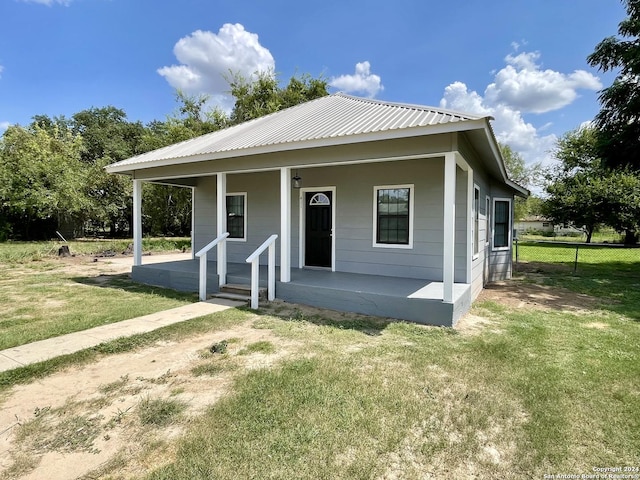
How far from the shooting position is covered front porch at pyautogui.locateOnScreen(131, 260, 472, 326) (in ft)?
16.4

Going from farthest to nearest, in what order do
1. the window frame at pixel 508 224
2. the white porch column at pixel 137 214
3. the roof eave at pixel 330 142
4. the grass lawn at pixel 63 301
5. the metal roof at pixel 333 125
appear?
the window frame at pixel 508 224 < the white porch column at pixel 137 214 < the metal roof at pixel 333 125 < the grass lawn at pixel 63 301 < the roof eave at pixel 330 142

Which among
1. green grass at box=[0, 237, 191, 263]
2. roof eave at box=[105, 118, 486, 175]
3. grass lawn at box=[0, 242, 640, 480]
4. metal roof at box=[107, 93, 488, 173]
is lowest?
grass lawn at box=[0, 242, 640, 480]

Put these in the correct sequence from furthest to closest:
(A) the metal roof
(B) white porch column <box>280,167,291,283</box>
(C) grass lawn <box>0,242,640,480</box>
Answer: (B) white porch column <box>280,167,291,283</box>, (A) the metal roof, (C) grass lawn <box>0,242,640,480</box>

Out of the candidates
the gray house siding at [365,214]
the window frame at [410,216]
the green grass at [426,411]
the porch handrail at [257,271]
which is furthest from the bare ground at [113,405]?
the window frame at [410,216]

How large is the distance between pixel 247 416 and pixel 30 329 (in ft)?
12.9

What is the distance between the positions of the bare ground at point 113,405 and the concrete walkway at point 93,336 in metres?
0.55

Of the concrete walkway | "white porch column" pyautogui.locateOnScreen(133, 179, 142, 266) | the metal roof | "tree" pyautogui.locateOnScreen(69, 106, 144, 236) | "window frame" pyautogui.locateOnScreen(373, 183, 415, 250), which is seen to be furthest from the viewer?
"tree" pyautogui.locateOnScreen(69, 106, 144, 236)

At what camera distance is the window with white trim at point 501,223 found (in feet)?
31.0

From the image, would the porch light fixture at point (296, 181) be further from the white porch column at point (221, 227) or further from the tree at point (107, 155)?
the tree at point (107, 155)

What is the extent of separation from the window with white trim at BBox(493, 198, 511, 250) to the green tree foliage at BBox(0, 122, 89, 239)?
61.5 ft

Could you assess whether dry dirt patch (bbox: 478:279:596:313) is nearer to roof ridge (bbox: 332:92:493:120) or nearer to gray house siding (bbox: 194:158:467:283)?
gray house siding (bbox: 194:158:467:283)

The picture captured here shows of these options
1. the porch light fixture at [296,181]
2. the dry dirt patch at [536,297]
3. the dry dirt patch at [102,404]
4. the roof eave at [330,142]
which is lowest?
the dry dirt patch at [102,404]

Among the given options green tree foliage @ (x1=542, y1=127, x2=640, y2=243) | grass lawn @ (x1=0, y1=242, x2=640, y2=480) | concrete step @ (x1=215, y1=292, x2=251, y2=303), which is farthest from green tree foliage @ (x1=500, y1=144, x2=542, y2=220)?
concrete step @ (x1=215, y1=292, x2=251, y2=303)

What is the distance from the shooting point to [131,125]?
29.4 m
